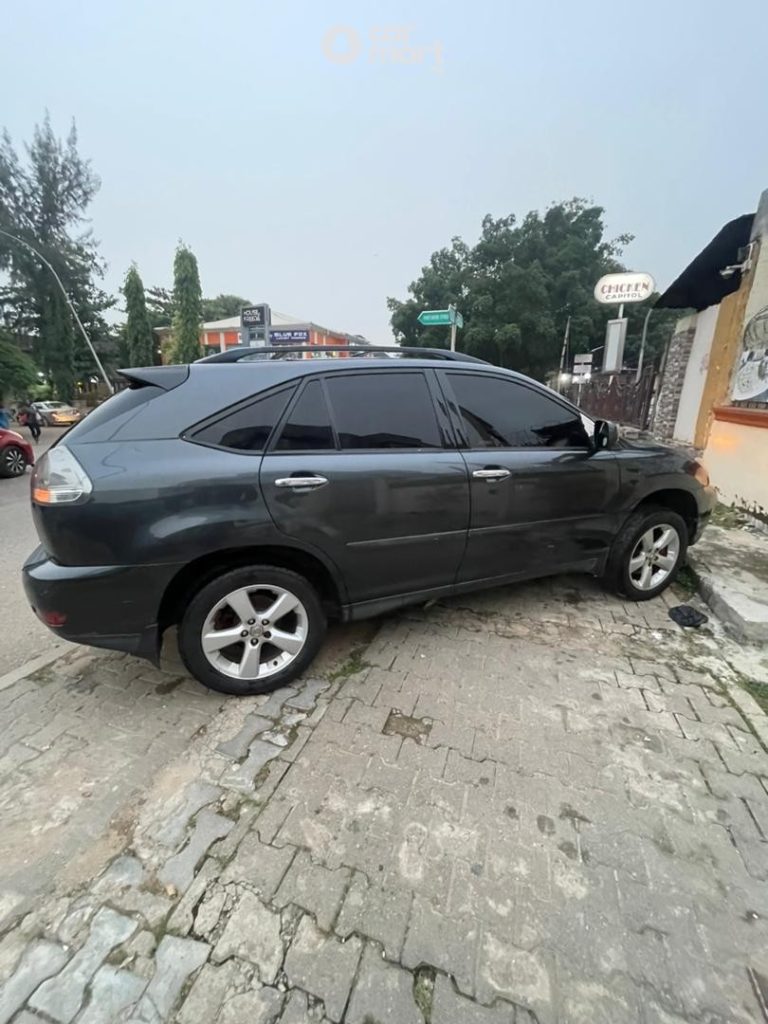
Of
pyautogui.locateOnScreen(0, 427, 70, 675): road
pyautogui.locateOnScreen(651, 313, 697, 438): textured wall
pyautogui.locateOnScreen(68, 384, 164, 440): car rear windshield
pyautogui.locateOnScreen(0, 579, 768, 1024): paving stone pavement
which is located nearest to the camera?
pyautogui.locateOnScreen(0, 579, 768, 1024): paving stone pavement

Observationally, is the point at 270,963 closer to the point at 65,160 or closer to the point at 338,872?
the point at 338,872

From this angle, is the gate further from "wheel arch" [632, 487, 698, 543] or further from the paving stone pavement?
the paving stone pavement

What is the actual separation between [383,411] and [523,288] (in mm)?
26773

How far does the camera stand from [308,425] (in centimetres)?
234

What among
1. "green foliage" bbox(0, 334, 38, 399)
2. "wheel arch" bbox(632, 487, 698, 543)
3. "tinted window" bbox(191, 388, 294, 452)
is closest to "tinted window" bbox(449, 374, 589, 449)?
"wheel arch" bbox(632, 487, 698, 543)

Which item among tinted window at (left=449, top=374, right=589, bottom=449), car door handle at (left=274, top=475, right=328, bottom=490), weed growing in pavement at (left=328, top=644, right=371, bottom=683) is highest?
tinted window at (left=449, top=374, right=589, bottom=449)

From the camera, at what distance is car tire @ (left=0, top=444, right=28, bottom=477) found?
8.76 m

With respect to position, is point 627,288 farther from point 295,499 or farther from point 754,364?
point 295,499

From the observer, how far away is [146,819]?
1752 millimetres

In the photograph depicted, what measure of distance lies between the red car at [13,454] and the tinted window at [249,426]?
29.8 feet

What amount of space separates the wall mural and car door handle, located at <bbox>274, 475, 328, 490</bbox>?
5515mm

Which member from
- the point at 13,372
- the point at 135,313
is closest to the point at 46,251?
the point at 135,313

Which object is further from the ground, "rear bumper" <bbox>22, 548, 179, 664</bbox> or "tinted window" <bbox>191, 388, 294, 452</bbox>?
"tinted window" <bbox>191, 388, 294, 452</bbox>

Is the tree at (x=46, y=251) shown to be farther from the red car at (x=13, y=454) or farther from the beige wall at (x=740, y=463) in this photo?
the beige wall at (x=740, y=463)
